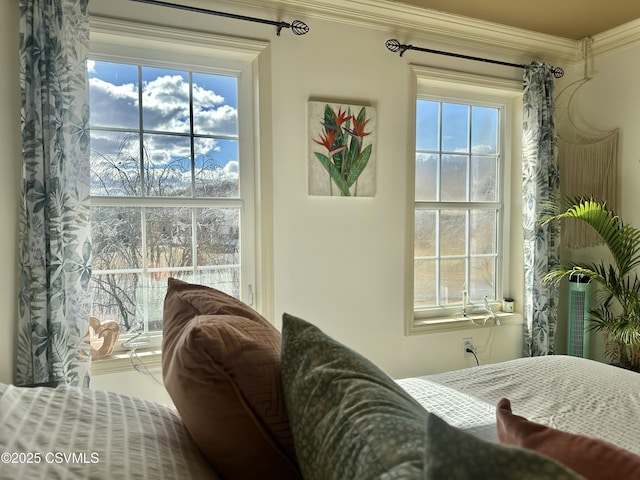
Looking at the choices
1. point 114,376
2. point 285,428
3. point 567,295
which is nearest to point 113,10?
point 114,376

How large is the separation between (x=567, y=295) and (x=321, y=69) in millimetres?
2535

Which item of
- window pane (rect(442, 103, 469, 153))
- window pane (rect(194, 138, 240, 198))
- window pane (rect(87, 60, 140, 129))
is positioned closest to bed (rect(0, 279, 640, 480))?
window pane (rect(194, 138, 240, 198))

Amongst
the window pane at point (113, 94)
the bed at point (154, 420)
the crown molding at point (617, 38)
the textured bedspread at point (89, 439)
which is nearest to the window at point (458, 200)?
the crown molding at point (617, 38)

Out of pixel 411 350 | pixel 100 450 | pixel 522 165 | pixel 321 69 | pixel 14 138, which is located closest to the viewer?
pixel 100 450

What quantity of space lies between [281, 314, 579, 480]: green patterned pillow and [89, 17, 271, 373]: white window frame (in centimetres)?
174

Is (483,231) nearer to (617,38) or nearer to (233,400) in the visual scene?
(617,38)

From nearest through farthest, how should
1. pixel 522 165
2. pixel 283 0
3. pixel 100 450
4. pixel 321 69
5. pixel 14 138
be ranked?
1. pixel 100 450
2. pixel 14 138
3. pixel 283 0
4. pixel 321 69
5. pixel 522 165

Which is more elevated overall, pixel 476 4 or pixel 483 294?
pixel 476 4

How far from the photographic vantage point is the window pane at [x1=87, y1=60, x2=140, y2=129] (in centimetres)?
236

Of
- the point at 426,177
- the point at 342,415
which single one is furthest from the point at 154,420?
the point at 426,177

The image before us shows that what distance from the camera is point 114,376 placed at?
234 centimetres

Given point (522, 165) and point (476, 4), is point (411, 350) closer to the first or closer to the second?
point (522, 165)

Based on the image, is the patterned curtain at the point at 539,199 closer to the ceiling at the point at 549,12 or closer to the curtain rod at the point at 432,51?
the curtain rod at the point at 432,51

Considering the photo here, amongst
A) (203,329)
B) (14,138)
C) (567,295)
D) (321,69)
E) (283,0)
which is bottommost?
(567,295)
